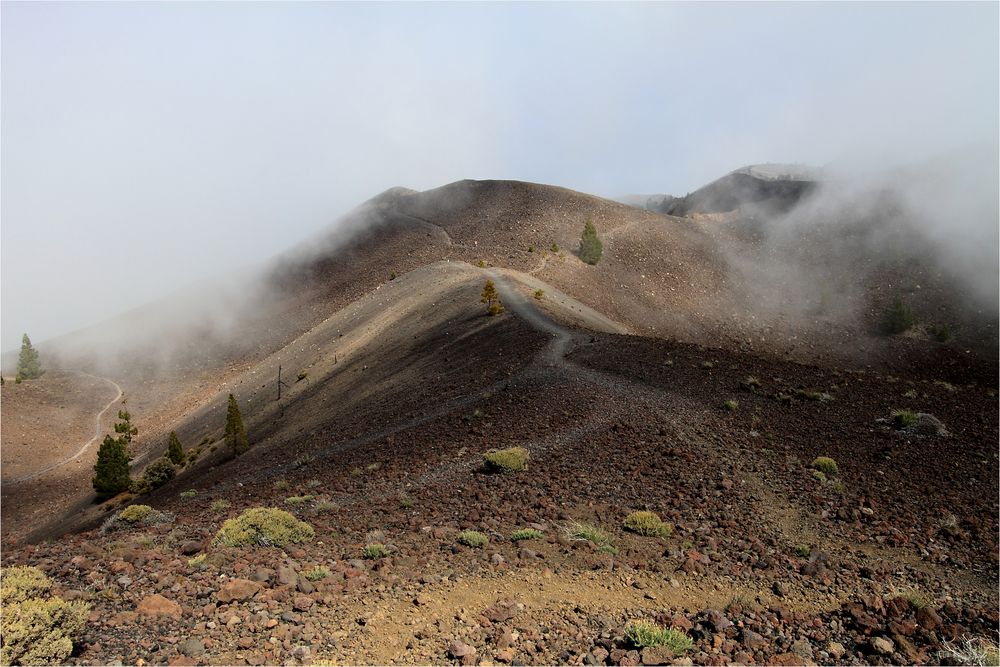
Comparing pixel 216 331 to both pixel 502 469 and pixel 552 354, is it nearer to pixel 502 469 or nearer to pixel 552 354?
pixel 552 354

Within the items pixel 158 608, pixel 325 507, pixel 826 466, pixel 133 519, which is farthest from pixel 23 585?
pixel 826 466

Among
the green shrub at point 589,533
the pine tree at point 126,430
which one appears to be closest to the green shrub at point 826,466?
the green shrub at point 589,533

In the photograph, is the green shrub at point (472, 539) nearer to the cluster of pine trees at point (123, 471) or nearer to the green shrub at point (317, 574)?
the green shrub at point (317, 574)

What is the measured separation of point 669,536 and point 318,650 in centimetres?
733

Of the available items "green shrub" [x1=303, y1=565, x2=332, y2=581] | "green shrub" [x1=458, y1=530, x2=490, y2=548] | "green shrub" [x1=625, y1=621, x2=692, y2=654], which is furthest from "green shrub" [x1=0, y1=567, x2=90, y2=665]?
"green shrub" [x1=625, y1=621, x2=692, y2=654]

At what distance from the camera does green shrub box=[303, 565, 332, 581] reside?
861cm

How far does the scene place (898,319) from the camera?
50.6m

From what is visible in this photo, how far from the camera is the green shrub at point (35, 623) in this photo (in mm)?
6121

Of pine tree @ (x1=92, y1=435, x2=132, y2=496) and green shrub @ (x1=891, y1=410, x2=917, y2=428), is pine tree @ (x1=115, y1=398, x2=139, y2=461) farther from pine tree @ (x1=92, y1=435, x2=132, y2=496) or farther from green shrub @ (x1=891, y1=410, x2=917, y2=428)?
green shrub @ (x1=891, y1=410, x2=917, y2=428)

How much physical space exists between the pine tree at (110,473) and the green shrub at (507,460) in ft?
92.0

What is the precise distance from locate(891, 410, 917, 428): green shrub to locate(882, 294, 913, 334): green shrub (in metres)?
40.2

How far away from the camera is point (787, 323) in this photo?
5431 centimetres

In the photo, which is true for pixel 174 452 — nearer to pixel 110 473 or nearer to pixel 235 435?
pixel 110 473

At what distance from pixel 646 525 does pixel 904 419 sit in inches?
461
